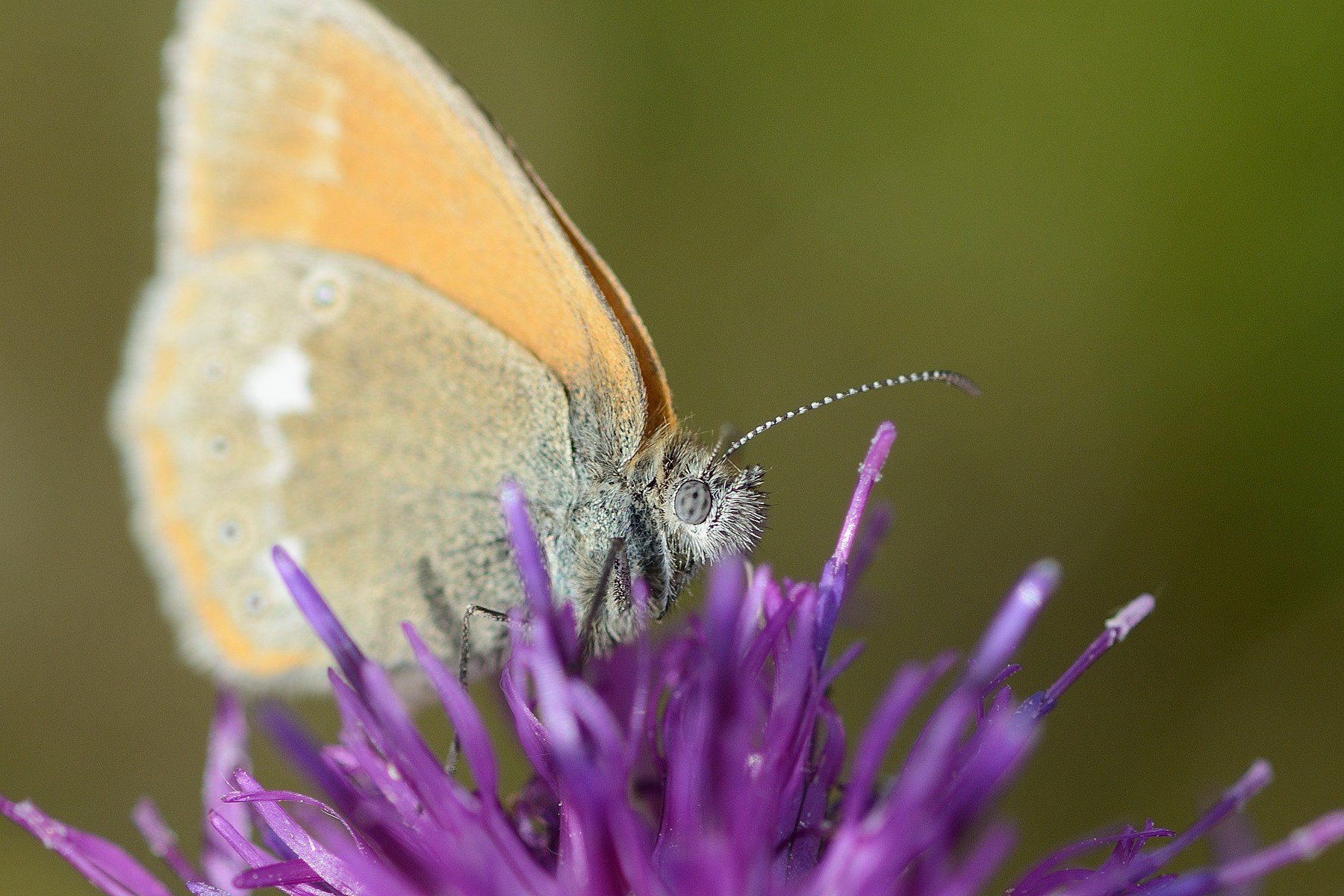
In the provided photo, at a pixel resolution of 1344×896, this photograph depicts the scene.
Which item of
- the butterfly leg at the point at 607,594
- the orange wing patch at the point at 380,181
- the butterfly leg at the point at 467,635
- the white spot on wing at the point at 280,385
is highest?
the orange wing patch at the point at 380,181

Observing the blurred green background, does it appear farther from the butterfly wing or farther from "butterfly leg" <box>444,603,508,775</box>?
"butterfly leg" <box>444,603,508,775</box>

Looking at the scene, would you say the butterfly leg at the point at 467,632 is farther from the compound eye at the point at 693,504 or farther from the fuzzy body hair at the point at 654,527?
the compound eye at the point at 693,504

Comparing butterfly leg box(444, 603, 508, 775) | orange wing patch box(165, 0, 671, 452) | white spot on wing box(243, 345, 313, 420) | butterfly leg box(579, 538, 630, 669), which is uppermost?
orange wing patch box(165, 0, 671, 452)

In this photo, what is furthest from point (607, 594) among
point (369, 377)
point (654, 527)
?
point (369, 377)

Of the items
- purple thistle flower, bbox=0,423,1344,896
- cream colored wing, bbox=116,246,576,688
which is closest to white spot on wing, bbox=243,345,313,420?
cream colored wing, bbox=116,246,576,688

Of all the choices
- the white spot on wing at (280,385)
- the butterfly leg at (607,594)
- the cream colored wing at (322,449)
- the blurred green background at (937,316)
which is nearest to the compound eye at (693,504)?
the butterfly leg at (607,594)

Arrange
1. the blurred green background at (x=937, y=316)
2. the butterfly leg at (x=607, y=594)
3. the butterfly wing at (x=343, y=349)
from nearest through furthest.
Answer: the butterfly leg at (x=607, y=594) → the butterfly wing at (x=343, y=349) → the blurred green background at (x=937, y=316)

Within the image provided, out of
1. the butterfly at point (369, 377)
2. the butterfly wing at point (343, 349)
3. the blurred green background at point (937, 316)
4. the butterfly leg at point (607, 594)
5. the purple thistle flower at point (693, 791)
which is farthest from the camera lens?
the blurred green background at point (937, 316)
